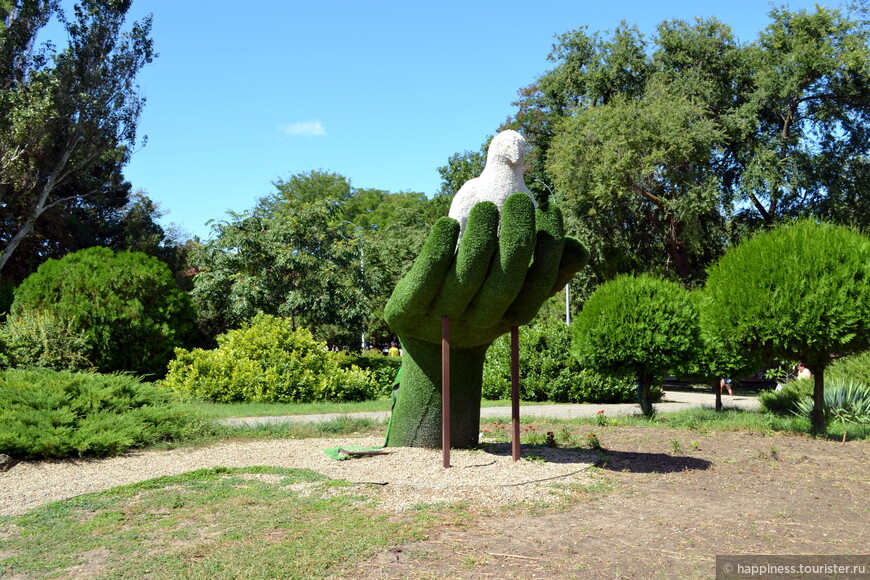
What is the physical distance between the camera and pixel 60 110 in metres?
28.6

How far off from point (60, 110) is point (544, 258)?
2768 centimetres

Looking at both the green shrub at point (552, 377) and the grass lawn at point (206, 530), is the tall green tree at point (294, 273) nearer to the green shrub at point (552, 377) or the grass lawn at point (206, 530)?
the green shrub at point (552, 377)

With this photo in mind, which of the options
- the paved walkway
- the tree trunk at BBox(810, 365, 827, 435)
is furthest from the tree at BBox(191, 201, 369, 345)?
the tree trunk at BBox(810, 365, 827, 435)

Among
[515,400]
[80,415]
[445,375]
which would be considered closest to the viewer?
[445,375]

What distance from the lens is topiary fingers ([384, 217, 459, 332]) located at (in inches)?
277

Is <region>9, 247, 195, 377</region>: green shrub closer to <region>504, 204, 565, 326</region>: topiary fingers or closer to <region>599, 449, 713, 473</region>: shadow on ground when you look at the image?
<region>504, 204, 565, 326</region>: topiary fingers

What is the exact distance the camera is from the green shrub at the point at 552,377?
59.8 ft

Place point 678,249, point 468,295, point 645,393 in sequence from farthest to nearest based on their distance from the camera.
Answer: point 678,249 < point 645,393 < point 468,295

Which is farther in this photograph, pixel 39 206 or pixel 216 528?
pixel 39 206

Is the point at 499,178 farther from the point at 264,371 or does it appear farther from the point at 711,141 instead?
the point at 711,141

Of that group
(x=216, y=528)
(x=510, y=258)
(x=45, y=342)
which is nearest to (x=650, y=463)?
(x=510, y=258)

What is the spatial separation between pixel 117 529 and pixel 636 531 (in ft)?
12.8

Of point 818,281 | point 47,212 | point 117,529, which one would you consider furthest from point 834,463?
point 47,212

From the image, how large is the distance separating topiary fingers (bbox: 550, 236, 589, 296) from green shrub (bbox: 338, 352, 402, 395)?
430 inches
